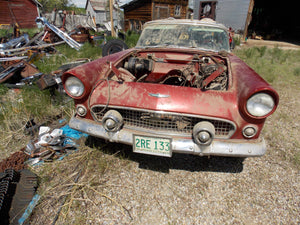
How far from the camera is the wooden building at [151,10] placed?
580 inches

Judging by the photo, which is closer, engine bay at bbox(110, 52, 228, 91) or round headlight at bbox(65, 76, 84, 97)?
round headlight at bbox(65, 76, 84, 97)

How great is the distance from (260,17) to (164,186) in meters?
16.6

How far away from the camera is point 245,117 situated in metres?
1.62

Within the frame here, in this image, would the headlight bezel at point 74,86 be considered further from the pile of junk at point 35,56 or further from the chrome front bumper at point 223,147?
the pile of junk at point 35,56

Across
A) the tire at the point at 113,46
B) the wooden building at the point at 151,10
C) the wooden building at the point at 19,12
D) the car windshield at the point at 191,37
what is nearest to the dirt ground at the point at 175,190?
the car windshield at the point at 191,37

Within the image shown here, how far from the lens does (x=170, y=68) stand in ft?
8.11

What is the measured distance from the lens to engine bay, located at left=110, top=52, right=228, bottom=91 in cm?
219

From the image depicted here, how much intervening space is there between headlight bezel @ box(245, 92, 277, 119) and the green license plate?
0.74 metres

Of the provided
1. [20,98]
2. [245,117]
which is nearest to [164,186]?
[245,117]

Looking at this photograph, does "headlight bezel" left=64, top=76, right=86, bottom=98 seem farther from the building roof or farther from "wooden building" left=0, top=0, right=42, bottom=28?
the building roof

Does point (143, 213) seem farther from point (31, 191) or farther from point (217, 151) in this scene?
point (31, 191)

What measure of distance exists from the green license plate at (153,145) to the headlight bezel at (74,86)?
2.37 feet

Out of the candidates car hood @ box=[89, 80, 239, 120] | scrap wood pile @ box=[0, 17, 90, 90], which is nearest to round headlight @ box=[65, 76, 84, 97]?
car hood @ box=[89, 80, 239, 120]

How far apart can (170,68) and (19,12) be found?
23532 millimetres
